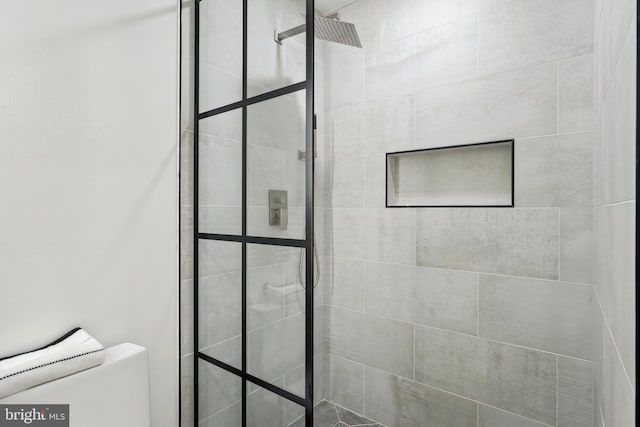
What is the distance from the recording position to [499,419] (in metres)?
1.53

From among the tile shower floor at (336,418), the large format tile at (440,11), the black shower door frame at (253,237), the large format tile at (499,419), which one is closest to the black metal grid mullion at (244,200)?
the black shower door frame at (253,237)

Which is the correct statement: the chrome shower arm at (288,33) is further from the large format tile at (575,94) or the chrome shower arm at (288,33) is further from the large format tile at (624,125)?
the large format tile at (575,94)

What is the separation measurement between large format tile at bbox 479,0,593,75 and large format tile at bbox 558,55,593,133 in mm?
45

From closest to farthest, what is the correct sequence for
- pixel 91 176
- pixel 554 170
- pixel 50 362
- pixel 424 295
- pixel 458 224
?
pixel 50 362 < pixel 91 176 < pixel 554 170 < pixel 458 224 < pixel 424 295

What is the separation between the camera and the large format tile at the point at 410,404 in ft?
5.38

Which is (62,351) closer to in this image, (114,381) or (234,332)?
(114,381)

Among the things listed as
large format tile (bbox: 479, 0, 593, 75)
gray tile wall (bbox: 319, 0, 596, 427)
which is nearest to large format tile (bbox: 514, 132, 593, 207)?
gray tile wall (bbox: 319, 0, 596, 427)

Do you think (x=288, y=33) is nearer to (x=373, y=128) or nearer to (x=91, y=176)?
(x=91, y=176)

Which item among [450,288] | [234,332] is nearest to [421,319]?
[450,288]

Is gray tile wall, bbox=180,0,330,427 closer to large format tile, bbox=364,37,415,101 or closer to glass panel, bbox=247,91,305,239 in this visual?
glass panel, bbox=247,91,305,239

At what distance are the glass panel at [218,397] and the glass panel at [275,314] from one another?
0.13m

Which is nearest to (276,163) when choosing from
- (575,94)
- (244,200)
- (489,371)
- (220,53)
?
(244,200)

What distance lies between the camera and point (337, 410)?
6.71ft

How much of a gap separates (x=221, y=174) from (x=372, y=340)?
1.29 m
